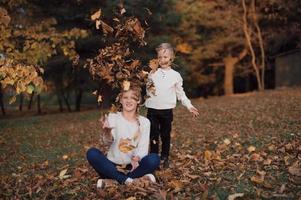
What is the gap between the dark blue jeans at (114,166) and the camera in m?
5.02

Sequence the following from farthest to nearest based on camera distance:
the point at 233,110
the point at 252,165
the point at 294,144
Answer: the point at 233,110 → the point at 294,144 → the point at 252,165

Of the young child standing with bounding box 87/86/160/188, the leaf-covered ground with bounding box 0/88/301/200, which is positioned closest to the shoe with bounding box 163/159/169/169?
the leaf-covered ground with bounding box 0/88/301/200

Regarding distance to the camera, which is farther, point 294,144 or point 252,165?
point 294,144

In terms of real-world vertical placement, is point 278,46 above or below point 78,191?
above

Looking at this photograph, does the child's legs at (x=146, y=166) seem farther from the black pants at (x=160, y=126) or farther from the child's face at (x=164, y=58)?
the child's face at (x=164, y=58)

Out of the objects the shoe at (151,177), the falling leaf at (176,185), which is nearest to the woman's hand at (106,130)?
the shoe at (151,177)

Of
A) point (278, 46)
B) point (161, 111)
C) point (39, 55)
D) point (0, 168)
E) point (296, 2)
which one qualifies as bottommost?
point (0, 168)

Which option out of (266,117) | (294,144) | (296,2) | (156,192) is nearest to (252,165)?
(294,144)

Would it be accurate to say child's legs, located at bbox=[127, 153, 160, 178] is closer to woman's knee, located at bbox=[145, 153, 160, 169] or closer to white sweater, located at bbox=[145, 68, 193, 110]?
woman's knee, located at bbox=[145, 153, 160, 169]

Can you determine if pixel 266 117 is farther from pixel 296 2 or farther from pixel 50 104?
pixel 50 104

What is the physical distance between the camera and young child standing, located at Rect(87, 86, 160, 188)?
502cm

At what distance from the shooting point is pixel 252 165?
585 centimetres

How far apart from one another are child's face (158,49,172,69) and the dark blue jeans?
1285mm

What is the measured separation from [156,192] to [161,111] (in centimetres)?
151
